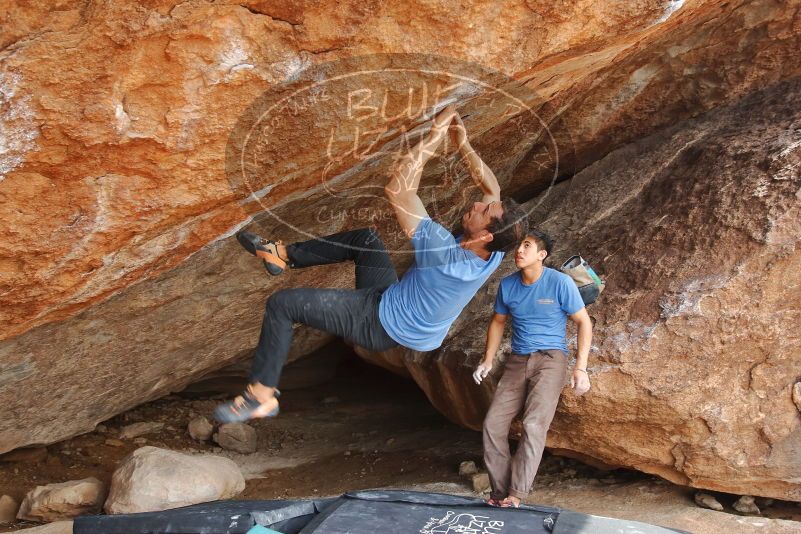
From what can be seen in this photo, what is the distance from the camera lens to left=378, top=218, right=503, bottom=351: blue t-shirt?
307cm

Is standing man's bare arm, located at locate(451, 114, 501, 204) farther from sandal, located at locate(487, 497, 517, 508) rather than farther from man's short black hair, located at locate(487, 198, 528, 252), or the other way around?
sandal, located at locate(487, 497, 517, 508)

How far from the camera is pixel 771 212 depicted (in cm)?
371

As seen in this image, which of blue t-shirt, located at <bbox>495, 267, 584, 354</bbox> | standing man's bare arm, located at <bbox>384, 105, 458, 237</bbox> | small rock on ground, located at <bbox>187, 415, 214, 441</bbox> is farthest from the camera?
small rock on ground, located at <bbox>187, 415, 214, 441</bbox>

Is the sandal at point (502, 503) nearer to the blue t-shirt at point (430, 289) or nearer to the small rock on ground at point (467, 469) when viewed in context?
the blue t-shirt at point (430, 289)

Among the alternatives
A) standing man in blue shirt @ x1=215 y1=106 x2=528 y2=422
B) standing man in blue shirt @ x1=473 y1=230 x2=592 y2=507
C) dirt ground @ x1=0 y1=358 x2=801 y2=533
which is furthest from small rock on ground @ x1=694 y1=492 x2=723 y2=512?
standing man in blue shirt @ x1=215 y1=106 x2=528 y2=422

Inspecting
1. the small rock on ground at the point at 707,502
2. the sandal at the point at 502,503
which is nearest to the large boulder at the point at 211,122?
the sandal at the point at 502,503

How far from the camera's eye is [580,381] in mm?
3496

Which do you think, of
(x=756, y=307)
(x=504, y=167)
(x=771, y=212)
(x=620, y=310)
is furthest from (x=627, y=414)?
(x=504, y=167)

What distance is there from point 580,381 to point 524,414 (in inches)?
12.4

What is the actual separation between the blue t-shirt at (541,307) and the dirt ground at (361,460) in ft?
3.43

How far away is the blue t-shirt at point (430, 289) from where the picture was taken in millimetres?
3070

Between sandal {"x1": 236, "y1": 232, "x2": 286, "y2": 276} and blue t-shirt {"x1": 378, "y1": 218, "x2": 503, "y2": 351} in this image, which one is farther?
sandal {"x1": 236, "y1": 232, "x2": 286, "y2": 276}

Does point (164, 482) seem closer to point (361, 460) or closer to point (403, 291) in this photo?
point (361, 460)

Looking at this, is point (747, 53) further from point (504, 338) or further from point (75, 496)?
point (75, 496)
